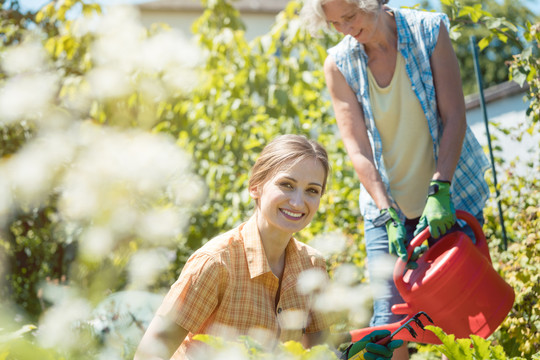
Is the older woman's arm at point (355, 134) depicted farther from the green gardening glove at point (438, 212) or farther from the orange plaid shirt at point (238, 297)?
the orange plaid shirt at point (238, 297)

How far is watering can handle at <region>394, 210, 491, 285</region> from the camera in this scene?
1756 mm

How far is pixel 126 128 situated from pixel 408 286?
275 centimetres

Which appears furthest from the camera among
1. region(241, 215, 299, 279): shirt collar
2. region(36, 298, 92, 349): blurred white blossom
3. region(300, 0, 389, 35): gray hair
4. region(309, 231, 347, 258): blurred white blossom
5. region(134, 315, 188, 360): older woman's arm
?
region(309, 231, 347, 258): blurred white blossom

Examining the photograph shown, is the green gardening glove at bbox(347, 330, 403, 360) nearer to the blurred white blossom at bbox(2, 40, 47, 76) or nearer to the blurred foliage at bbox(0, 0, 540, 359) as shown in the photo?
the blurred foliage at bbox(0, 0, 540, 359)

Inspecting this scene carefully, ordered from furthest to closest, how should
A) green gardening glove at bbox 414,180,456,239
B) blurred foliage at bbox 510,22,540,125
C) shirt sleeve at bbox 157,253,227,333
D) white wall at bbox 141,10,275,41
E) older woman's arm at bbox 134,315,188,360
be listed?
white wall at bbox 141,10,275,41 → blurred foliage at bbox 510,22,540,125 → green gardening glove at bbox 414,180,456,239 → shirt sleeve at bbox 157,253,227,333 → older woman's arm at bbox 134,315,188,360

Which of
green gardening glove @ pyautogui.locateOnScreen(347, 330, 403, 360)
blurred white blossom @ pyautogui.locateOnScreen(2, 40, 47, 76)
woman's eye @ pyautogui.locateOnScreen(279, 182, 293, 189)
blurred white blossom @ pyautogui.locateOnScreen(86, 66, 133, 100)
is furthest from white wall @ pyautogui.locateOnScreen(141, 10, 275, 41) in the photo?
green gardening glove @ pyautogui.locateOnScreen(347, 330, 403, 360)

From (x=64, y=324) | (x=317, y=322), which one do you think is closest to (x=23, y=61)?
(x=317, y=322)

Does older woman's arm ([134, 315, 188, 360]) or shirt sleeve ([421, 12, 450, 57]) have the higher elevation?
shirt sleeve ([421, 12, 450, 57])

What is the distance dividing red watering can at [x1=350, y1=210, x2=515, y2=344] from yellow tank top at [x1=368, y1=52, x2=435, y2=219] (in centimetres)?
29

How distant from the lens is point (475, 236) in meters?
1.87

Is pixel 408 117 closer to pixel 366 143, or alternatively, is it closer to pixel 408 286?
pixel 366 143

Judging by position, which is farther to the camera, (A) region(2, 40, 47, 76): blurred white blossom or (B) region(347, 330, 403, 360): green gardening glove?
(A) region(2, 40, 47, 76): blurred white blossom

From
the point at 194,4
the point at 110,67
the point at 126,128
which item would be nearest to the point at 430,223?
the point at 126,128

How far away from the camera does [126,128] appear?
13.4 feet
